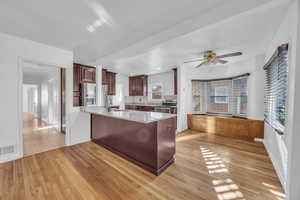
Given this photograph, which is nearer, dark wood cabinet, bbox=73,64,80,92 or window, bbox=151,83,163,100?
dark wood cabinet, bbox=73,64,80,92

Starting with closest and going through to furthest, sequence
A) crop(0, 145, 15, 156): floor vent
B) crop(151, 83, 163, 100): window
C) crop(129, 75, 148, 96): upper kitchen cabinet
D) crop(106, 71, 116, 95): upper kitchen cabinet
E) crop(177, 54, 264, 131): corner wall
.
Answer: crop(0, 145, 15, 156): floor vent < crop(177, 54, 264, 131): corner wall < crop(106, 71, 116, 95): upper kitchen cabinet < crop(151, 83, 163, 100): window < crop(129, 75, 148, 96): upper kitchen cabinet

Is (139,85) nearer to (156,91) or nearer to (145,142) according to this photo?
(156,91)

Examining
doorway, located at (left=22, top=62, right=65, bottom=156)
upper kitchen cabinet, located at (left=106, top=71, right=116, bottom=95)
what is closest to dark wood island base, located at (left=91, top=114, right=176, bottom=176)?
doorway, located at (left=22, top=62, right=65, bottom=156)

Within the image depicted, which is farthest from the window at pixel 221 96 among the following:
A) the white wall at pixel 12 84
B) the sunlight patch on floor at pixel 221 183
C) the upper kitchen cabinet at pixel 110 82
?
the white wall at pixel 12 84

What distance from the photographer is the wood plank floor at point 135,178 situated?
64.0 inches

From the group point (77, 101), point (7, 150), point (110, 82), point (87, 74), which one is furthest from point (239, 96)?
point (7, 150)

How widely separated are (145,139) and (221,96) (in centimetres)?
396

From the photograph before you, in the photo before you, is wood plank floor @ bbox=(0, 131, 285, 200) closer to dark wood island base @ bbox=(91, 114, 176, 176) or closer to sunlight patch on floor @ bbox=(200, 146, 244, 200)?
sunlight patch on floor @ bbox=(200, 146, 244, 200)

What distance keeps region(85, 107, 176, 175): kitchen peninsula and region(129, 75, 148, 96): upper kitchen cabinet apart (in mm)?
3444

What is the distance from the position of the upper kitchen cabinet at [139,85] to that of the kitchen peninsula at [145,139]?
344cm

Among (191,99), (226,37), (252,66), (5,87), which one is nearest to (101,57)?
(5,87)

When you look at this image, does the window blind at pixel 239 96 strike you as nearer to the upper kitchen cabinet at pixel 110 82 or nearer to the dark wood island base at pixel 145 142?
the dark wood island base at pixel 145 142

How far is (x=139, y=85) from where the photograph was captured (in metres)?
6.38

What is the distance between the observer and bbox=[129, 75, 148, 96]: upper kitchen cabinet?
248 inches
